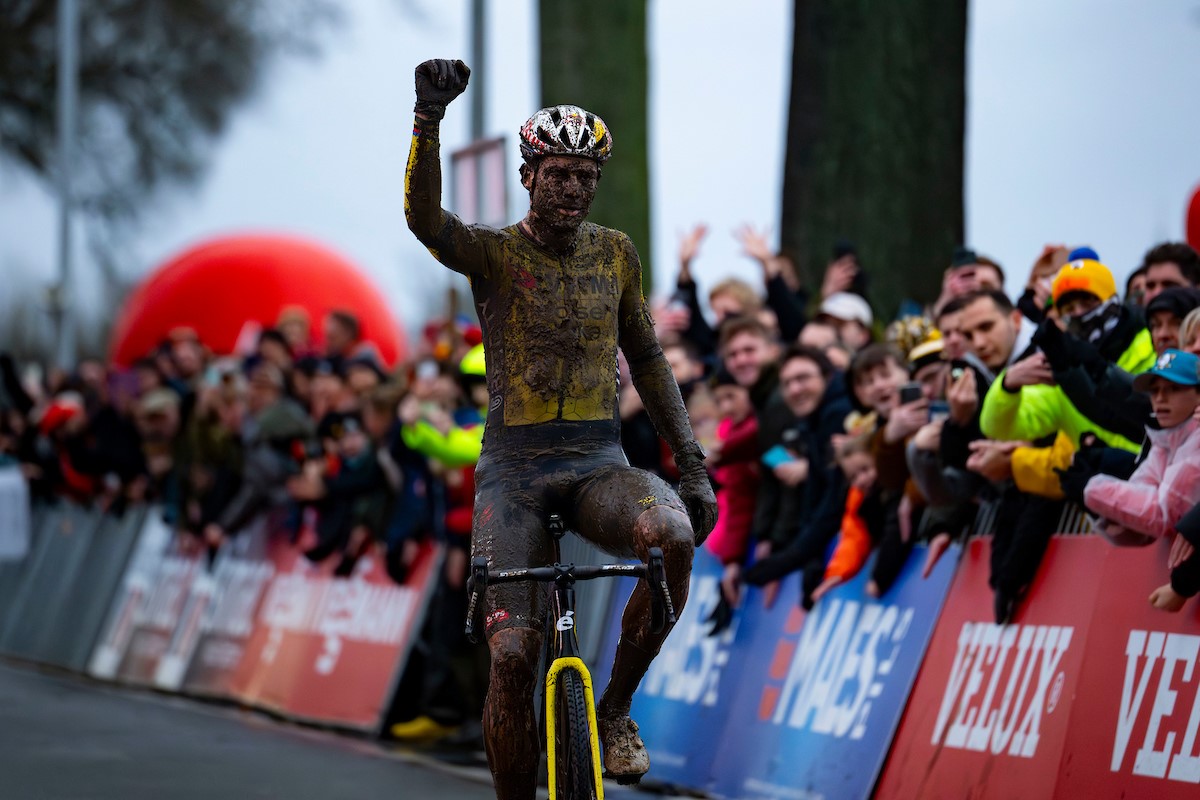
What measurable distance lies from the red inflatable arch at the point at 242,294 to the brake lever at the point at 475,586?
23.9 metres

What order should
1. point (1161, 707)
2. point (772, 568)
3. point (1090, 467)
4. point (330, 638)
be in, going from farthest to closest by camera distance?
point (330, 638), point (772, 568), point (1090, 467), point (1161, 707)

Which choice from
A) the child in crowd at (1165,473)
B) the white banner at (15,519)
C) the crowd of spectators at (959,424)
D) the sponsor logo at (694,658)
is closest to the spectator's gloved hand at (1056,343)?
the crowd of spectators at (959,424)

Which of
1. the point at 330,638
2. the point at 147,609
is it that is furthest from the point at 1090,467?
the point at 147,609

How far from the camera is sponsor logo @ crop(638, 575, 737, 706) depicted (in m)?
11.0

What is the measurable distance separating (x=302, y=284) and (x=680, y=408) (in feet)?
85.1

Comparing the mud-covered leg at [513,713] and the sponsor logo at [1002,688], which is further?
the sponsor logo at [1002,688]

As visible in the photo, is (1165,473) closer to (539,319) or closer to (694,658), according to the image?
(539,319)

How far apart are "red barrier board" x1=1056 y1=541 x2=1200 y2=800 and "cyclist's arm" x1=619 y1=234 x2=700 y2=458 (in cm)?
175

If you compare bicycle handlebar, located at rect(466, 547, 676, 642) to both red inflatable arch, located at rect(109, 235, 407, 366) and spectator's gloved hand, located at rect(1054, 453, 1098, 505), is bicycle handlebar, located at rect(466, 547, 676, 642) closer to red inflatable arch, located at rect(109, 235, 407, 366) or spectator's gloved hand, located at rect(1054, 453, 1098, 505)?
spectator's gloved hand, located at rect(1054, 453, 1098, 505)

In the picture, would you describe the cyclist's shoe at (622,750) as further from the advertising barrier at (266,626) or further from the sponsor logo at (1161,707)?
the advertising barrier at (266,626)

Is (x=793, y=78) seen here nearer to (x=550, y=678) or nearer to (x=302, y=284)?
(x=550, y=678)

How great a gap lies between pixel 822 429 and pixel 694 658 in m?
1.35

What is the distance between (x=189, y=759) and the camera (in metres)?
11.9

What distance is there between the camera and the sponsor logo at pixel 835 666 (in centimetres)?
971
